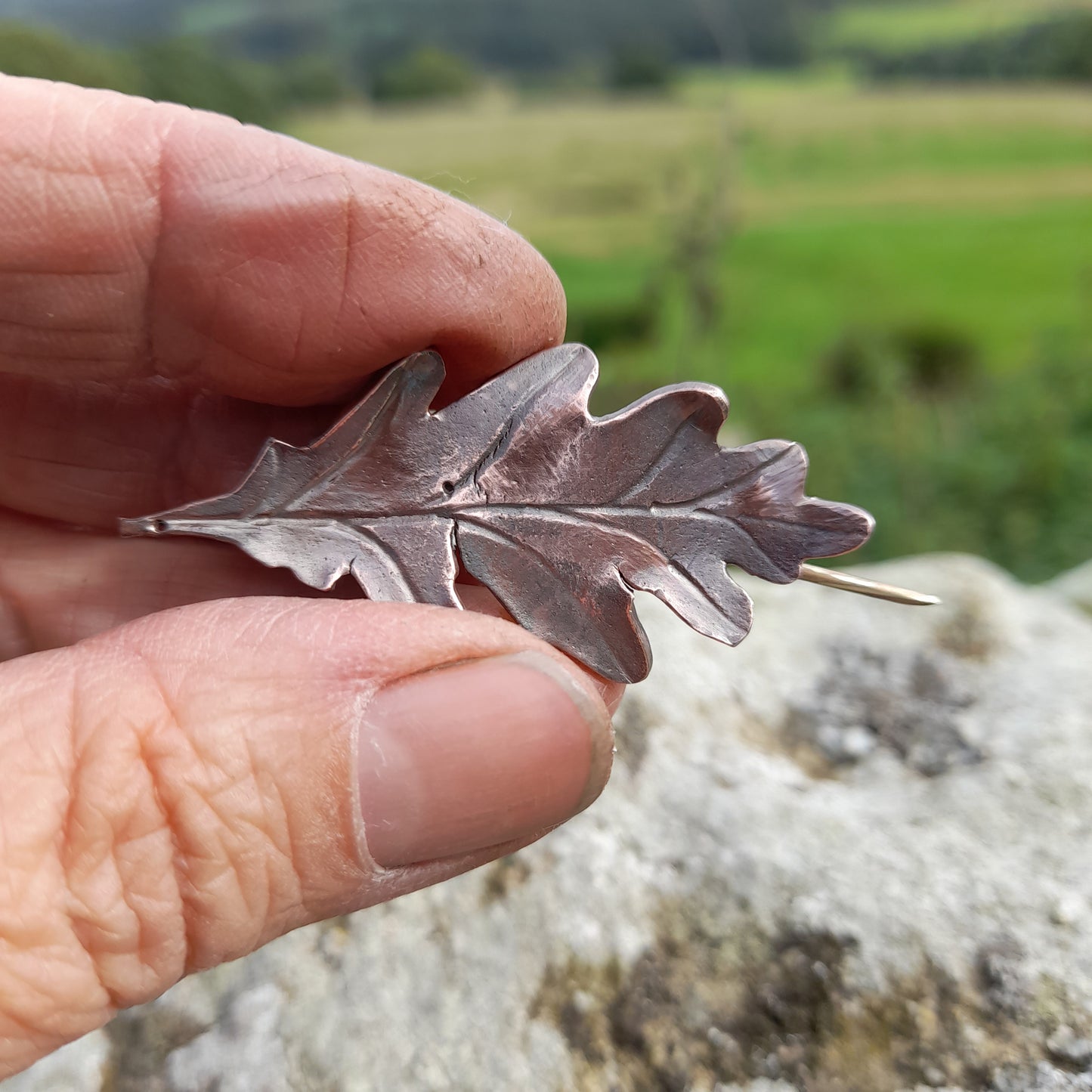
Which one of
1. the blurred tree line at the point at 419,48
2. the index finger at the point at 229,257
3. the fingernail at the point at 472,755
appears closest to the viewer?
the fingernail at the point at 472,755

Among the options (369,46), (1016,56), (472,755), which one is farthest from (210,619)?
(369,46)

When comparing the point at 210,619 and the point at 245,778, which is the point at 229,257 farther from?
the point at 245,778

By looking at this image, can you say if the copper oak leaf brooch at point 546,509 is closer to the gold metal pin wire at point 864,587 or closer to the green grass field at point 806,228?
the gold metal pin wire at point 864,587

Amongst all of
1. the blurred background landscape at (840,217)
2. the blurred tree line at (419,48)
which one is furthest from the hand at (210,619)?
the blurred tree line at (419,48)

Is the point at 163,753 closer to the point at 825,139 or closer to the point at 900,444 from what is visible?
the point at 900,444

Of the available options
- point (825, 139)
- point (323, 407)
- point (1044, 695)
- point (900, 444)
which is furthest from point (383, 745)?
point (825, 139)

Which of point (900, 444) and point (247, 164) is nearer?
point (247, 164)

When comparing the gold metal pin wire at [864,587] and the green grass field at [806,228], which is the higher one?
the gold metal pin wire at [864,587]
